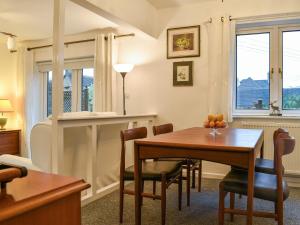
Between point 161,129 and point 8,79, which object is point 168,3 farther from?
point 8,79

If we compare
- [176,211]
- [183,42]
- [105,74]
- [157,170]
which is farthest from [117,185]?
[183,42]

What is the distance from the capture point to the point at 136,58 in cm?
446

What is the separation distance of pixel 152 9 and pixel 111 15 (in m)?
1.11

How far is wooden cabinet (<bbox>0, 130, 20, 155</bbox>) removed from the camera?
507 cm

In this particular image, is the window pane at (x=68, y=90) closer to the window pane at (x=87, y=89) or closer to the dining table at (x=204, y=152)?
the window pane at (x=87, y=89)

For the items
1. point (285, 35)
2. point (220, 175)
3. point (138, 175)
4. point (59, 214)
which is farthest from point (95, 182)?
point (285, 35)

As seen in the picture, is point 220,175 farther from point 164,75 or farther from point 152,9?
point 152,9

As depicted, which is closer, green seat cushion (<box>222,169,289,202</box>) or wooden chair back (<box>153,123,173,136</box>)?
green seat cushion (<box>222,169,289,202</box>)

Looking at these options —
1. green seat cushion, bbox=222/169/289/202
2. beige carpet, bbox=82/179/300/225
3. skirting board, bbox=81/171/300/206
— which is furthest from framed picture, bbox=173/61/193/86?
green seat cushion, bbox=222/169/289/202

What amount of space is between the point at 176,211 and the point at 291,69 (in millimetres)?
2458

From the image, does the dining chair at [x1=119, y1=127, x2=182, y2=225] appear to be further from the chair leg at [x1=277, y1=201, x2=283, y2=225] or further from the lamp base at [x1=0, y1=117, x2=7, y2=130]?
the lamp base at [x1=0, y1=117, x2=7, y2=130]

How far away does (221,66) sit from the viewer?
12.3 feet

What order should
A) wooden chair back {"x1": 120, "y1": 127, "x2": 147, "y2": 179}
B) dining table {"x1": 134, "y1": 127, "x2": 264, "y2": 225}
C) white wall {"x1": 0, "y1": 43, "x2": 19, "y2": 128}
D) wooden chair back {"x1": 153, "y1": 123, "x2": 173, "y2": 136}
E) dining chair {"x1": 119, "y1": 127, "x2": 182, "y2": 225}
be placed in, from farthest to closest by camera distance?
white wall {"x1": 0, "y1": 43, "x2": 19, "y2": 128} → wooden chair back {"x1": 153, "y1": 123, "x2": 173, "y2": 136} → wooden chair back {"x1": 120, "y1": 127, "x2": 147, "y2": 179} → dining chair {"x1": 119, "y1": 127, "x2": 182, "y2": 225} → dining table {"x1": 134, "y1": 127, "x2": 264, "y2": 225}

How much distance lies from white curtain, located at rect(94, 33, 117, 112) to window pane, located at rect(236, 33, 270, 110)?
189cm
